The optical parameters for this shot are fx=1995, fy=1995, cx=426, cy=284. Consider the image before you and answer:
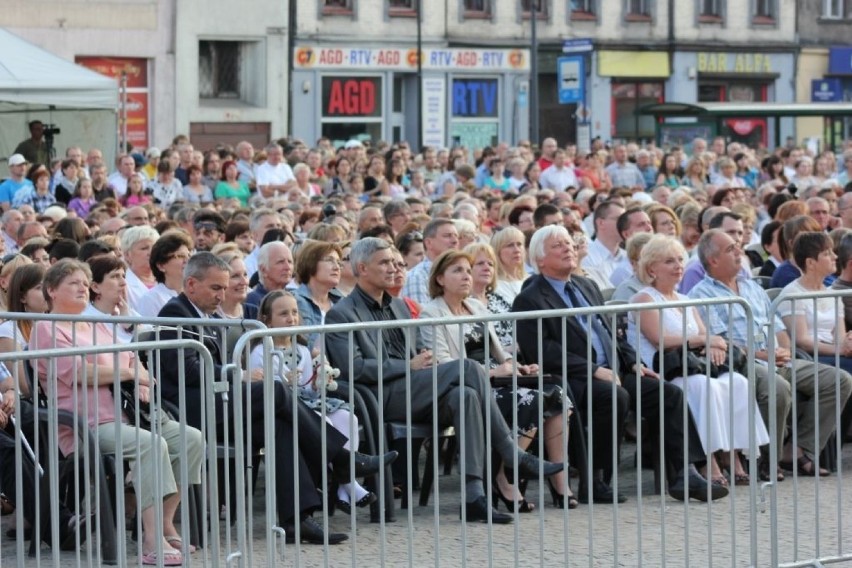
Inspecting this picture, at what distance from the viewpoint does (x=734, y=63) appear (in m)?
52.8

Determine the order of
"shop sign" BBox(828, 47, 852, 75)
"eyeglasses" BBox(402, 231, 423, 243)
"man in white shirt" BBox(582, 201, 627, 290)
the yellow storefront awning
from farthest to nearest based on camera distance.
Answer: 1. "shop sign" BBox(828, 47, 852, 75)
2. the yellow storefront awning
3. "man in white shirt" BBox(582, 201, 627, 290)
4. "eyeglasses" BBox(402, 231, 423, 243)

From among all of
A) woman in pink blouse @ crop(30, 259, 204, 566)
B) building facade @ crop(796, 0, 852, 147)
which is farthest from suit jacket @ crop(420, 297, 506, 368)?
building facade @ crop(796, 0, 852, 147)

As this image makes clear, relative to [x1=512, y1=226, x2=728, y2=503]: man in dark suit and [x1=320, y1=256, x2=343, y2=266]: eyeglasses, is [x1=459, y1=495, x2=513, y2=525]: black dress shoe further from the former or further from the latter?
[x1=320, y1=256, x2=343, y2=266]: eyeglasses

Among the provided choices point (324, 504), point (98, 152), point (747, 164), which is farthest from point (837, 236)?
point (747, 164)

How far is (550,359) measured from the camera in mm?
8375

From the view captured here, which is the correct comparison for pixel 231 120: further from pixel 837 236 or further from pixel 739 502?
pixel 739 502

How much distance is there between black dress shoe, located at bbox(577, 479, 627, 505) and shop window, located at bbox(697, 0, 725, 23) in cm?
4459

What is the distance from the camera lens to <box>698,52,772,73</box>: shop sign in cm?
5212

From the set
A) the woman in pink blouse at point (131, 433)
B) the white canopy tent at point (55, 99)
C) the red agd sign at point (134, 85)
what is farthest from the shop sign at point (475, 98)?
the woman in pink blouse at point (131, 433)

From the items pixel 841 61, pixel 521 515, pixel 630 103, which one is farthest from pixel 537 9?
pixel 521 515

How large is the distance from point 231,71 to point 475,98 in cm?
670

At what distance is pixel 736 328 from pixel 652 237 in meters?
2.40

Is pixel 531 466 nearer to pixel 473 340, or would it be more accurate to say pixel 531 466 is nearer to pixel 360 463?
pixel 473 340

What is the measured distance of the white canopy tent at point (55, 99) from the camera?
68.1ft
